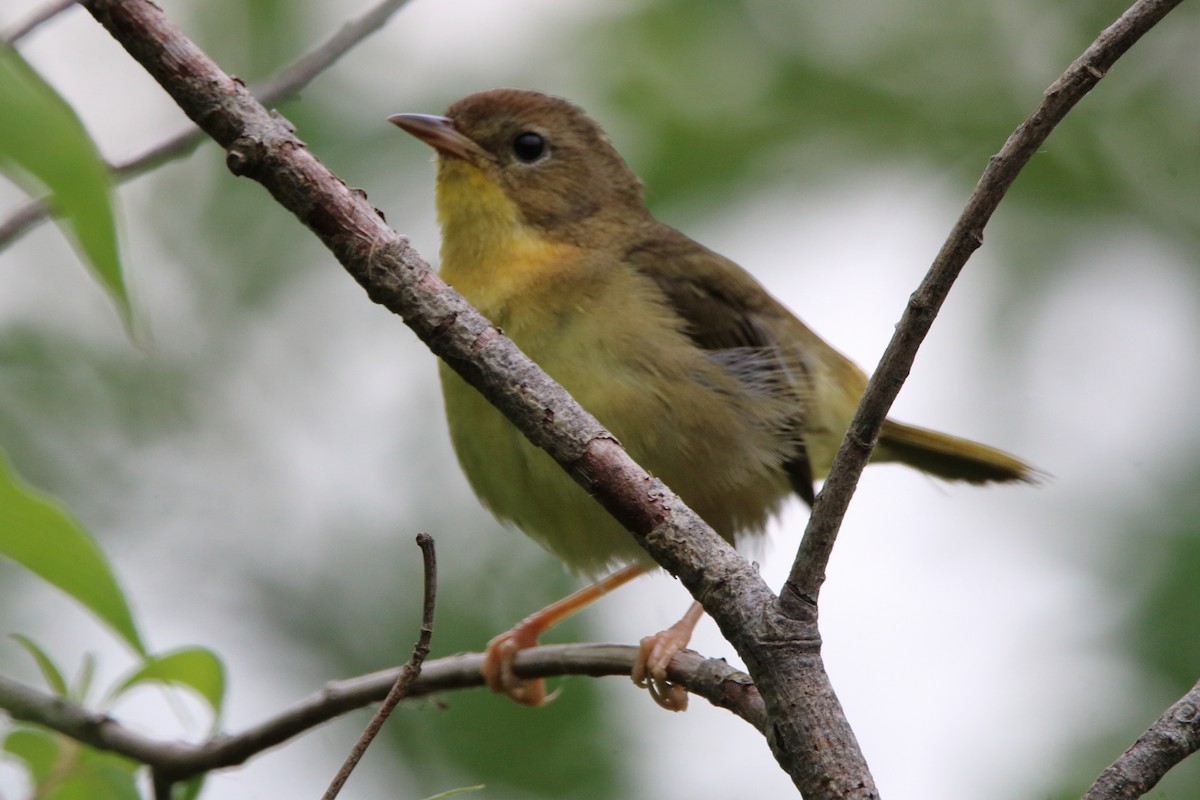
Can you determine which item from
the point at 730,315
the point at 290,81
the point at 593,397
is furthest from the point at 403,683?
the point at 730,315

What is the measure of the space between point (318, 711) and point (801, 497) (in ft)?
7.48

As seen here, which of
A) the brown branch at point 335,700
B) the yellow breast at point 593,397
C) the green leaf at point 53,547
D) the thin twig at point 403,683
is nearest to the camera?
the green leaf at point 53,547

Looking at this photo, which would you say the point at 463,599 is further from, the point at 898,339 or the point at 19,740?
the point at 898,339

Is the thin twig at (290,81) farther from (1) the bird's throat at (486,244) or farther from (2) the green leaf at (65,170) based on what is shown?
(2) the green leaf at (65,170)

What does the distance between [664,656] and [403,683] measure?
1440mm

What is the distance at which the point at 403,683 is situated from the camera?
2381 mm

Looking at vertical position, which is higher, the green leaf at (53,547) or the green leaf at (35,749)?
the green leaf at (35,749)

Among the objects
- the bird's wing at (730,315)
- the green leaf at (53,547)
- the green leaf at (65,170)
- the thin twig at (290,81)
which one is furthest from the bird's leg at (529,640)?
the green leaf at (65,170)

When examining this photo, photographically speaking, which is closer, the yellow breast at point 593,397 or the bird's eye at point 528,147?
the yellow breast at point 593,397

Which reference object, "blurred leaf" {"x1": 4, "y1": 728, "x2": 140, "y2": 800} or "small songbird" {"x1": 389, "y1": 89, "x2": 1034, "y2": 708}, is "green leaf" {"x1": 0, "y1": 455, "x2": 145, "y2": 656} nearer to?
"blurred leaf" {"x1": 4, "y1": 728, "x2": 140, "y2": 800}

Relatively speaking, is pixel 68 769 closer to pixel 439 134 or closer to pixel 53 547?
pixel 53 547

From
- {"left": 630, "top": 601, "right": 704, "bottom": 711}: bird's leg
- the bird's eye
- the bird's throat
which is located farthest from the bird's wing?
{"left": 630, "top": 601, "right": 704, "bottom": 711}: bird's leg

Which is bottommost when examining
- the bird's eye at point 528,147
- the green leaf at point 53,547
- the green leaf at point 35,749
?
the green leaf at point 53,547

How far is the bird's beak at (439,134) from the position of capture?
498cm
